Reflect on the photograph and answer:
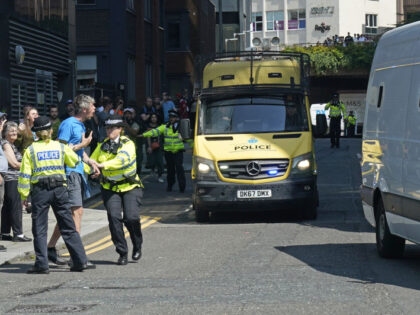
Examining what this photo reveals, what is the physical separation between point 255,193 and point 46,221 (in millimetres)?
5639

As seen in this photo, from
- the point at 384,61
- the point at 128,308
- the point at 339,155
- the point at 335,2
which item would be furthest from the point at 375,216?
the point at 335,2

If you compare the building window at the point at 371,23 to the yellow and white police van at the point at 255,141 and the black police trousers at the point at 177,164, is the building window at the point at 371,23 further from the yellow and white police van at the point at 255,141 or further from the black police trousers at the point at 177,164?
the yellow and white police van at the point at 255,141

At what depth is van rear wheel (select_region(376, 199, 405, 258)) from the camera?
39.8ft

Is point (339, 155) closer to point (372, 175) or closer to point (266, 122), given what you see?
point (266, 122)

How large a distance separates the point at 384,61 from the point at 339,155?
21755 mm

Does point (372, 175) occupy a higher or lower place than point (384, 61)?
lower

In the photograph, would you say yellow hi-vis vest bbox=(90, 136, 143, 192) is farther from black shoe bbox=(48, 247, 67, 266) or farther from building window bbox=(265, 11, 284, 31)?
building window bbox=(265, 11, 284, 31)

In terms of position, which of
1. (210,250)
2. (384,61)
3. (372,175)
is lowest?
(210,250)

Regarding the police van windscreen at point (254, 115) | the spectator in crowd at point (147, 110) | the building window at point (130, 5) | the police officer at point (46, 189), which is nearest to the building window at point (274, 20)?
the building window at point (130, 5)

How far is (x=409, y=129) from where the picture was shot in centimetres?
1121

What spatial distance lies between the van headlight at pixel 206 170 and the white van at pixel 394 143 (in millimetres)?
4198

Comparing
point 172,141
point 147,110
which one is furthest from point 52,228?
point 147,110

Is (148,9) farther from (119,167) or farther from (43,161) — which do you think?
(43,161)

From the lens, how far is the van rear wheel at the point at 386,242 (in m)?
12.1
